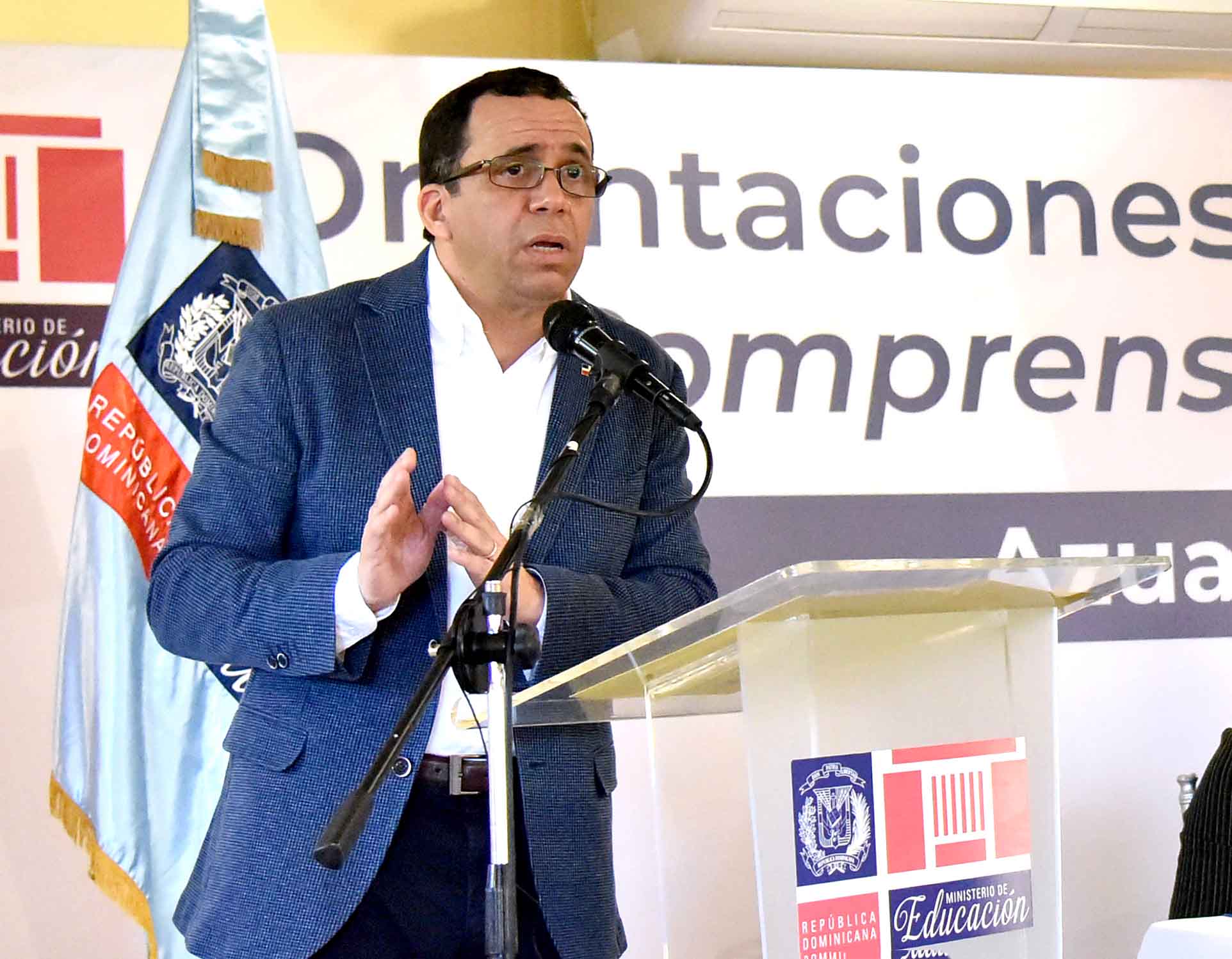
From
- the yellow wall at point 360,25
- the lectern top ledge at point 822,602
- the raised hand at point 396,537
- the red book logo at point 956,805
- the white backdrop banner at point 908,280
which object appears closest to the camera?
the lectern top ledge at point 822,602

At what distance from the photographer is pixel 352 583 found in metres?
1.68

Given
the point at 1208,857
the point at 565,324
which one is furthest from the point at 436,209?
the point at 1208,857

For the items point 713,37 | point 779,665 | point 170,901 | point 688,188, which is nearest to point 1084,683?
point 688,188

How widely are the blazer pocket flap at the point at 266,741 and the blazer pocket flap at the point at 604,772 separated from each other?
14.9 inches

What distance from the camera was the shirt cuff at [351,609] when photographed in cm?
168

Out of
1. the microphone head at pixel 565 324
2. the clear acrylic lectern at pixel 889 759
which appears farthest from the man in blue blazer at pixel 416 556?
the clear acrylic lectern at pixel 889 759

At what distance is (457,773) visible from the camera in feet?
5.78

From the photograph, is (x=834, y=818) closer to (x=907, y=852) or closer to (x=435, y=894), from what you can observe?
(x=907, y=852)

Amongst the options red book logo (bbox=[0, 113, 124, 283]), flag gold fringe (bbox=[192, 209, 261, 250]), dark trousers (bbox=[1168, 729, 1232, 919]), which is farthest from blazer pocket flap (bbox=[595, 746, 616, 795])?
red book logo (bbox=[0, 113, 124, 283])

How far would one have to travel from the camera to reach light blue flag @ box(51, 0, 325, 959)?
301 centimetres

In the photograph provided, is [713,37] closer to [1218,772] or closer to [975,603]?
[1218,772]

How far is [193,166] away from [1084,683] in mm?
2586

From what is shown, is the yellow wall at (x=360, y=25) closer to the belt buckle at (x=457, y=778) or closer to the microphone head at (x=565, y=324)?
the microphone head at (x=565, y=324)

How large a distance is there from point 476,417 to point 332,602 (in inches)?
16.2
